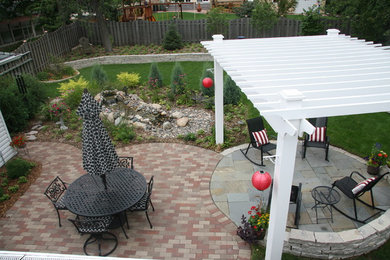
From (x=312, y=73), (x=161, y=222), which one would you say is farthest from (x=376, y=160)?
(x=161, y=222)

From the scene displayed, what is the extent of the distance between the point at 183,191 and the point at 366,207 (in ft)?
12.4

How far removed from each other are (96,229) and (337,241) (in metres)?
4.01

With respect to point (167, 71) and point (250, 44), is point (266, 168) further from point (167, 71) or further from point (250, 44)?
point (167, 71)

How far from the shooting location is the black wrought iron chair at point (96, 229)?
16.3 ft

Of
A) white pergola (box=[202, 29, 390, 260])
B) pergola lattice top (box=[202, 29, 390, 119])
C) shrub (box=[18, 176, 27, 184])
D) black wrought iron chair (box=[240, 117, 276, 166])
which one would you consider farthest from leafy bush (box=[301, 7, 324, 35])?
shrub (box=[18, 176, 27, 184])

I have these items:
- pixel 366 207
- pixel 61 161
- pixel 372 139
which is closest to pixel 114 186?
pixel 61 161

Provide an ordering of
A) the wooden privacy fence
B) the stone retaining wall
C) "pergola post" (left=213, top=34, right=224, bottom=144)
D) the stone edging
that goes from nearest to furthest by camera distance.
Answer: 1. the stone retaining wall
2. "pergola post" (left=213, top=34, right=224, bottom=144)
3. the stone edging
4. the wooden privacy fence

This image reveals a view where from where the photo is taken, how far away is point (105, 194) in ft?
17.9

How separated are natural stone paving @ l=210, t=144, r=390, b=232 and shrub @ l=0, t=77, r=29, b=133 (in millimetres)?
6734

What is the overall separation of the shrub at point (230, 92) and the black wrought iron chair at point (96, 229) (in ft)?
21.7

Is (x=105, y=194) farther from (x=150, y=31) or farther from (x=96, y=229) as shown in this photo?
(x=150, y=31)

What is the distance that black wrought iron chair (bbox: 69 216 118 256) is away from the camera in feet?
16.3

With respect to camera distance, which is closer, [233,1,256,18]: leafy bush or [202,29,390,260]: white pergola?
[202,29,390,260]: white pergola

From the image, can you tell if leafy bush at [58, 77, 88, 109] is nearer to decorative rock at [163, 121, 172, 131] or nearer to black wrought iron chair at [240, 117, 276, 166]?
decorative rock at [163, 121, 172, 131]
